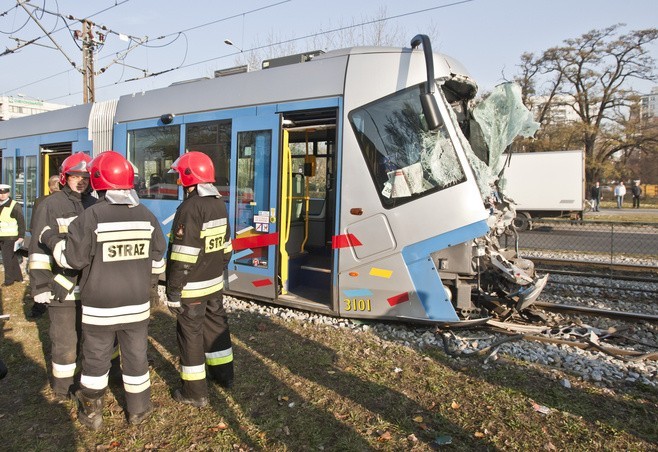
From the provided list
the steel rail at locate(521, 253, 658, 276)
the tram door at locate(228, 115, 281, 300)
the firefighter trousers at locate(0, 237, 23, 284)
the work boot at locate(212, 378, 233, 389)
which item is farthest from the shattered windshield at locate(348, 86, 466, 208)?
the firefighter trousers at locate(0, 237, 23, 284)

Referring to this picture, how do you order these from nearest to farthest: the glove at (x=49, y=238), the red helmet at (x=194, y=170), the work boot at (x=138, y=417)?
1. the work boot at (x=138, y=417)
2. the glove at (x=49, y=238)
3. the red helmet at (x=194, y=170)

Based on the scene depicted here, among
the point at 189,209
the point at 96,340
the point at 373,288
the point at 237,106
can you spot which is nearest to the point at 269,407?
the point at 96,340

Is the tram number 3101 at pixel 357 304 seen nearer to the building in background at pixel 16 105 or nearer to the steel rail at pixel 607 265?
the steel rail at pixel 607 265

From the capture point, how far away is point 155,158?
280 inches

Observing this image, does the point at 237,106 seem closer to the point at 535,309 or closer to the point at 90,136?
the point at 90,136

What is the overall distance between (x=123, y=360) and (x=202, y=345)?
0.59 meters

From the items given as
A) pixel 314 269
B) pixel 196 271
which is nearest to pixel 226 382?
pixel 196 271

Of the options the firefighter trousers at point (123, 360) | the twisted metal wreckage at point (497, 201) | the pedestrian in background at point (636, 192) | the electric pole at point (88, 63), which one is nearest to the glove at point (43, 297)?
the firefighter trousers at point (123, 360)

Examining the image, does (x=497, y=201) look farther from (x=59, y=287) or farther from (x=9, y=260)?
(x=9, y=260)

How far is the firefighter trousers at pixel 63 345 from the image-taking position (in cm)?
378

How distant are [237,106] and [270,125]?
684 millimetres

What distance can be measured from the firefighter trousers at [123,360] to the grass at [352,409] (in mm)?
228

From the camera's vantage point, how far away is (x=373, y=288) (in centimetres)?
515

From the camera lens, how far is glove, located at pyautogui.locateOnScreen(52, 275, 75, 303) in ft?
11.6
